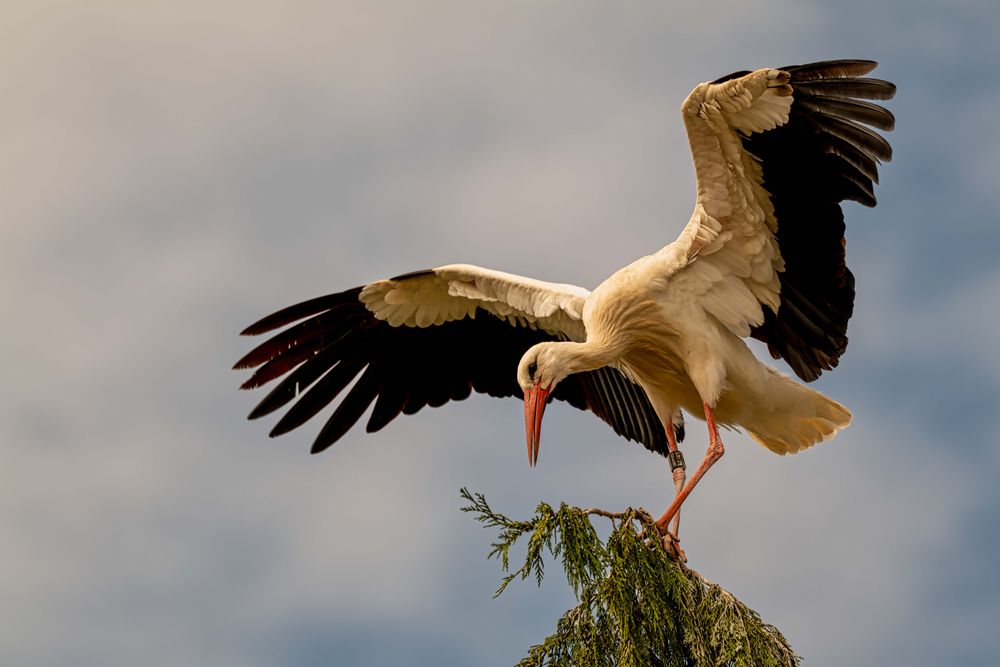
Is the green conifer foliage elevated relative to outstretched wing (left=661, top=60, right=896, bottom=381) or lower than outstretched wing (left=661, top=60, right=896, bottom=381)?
lower

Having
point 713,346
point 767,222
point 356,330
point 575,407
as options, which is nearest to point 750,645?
point 713,346

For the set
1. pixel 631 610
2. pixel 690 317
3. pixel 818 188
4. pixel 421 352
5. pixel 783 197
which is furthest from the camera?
pixel 421 352

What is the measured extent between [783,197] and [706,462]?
59.3 inches

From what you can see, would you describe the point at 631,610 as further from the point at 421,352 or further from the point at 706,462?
the point at 421,352

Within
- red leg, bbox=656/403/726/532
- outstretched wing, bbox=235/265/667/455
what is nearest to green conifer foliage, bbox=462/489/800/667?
red leg, bbox=656/403/726/532

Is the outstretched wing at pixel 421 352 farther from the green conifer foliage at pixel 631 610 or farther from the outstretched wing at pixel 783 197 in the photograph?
the green conifer foliage at pixel 631 610

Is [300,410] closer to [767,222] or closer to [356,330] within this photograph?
[356,330]

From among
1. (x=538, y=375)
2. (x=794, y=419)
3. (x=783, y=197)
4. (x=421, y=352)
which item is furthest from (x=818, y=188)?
(x=421, y=352)

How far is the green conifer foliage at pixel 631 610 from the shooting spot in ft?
16.7

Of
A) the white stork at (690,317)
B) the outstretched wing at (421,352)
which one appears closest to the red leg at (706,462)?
the white stork at (690,317)

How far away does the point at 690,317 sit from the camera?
7004 mm

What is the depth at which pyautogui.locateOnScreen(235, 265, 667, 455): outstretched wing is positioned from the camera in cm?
799

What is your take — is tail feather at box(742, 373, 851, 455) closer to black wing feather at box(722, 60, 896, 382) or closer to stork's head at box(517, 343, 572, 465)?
black wing feather at box(722, 60, 896, 382)

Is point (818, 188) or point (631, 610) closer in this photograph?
point (631, 610)
